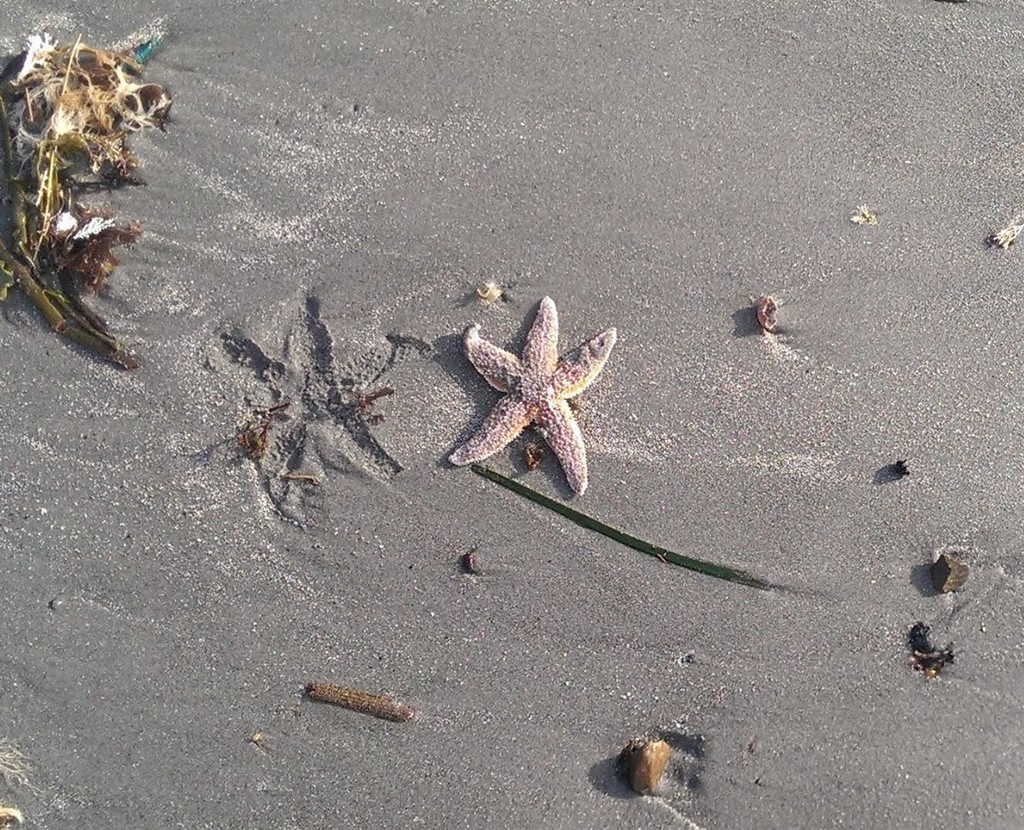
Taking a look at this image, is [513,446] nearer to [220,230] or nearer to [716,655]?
[716,655]

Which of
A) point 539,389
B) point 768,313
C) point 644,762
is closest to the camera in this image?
point 644,762

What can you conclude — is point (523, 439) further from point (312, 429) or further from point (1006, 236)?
point (1006, 236)

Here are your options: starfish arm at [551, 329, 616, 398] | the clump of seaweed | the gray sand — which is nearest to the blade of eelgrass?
the gray sand

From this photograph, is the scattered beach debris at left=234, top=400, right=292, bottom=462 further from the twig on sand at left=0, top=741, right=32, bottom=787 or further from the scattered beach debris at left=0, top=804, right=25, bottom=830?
the scattered beach debris at left=0, top=804, right=25, bottom=830

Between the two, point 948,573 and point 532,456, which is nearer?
point 948,573

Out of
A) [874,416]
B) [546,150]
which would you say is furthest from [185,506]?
[874,416]

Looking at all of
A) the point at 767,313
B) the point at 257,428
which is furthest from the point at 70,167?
the point at 767,313
